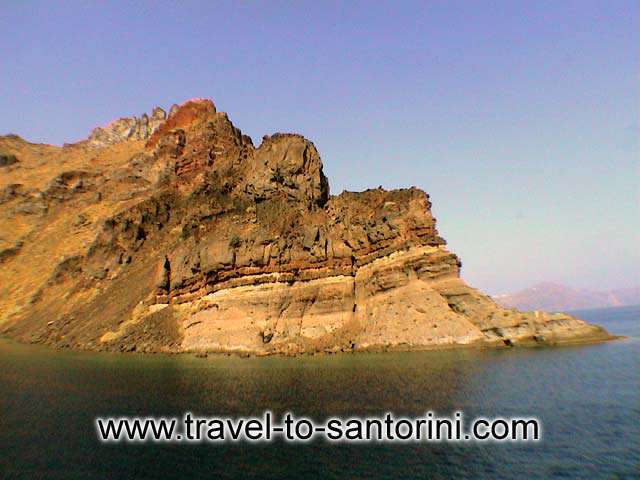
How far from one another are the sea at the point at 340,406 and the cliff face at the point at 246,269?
7.44m

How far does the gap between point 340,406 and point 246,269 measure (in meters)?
44.7

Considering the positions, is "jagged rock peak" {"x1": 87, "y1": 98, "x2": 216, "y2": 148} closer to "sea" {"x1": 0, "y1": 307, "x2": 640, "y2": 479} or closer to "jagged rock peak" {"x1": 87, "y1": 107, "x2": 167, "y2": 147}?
"jagged rock peak" {"x1": 87, "y1": 107, "x2": 167, "y2": 147}

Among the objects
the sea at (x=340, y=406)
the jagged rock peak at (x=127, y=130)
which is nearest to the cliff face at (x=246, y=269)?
the sea at (x=340, y=406)

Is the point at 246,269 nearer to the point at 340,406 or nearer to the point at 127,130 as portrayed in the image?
the point at 340,406

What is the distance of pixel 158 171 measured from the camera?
4830 inches

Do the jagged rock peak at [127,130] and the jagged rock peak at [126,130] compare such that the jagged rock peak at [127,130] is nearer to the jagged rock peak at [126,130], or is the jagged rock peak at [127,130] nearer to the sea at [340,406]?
the jagged rock peak at [126,130]

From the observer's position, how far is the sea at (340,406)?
2097cm

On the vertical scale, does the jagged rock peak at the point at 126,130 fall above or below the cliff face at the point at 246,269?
above

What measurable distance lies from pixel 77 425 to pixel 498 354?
46.5m

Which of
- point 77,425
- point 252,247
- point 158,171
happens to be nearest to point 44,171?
point 158,171

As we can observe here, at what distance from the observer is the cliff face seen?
61.8 m

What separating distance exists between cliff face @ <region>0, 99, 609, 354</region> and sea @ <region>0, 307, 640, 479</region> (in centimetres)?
744

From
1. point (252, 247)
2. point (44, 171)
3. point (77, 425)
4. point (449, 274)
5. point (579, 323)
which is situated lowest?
point (77, 425)

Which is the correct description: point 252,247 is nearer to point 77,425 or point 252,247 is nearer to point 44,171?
point 77,425
